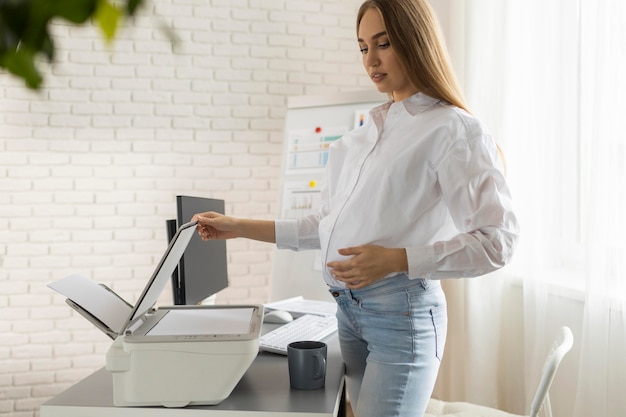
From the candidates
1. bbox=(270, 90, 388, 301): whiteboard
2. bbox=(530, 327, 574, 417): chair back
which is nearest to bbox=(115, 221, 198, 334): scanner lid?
bbox=(530, 327, 574, 417): chair back

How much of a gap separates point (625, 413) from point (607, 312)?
31cm

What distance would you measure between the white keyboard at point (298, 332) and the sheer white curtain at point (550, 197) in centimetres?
86

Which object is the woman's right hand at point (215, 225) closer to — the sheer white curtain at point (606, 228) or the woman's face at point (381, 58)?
the woman's face at point (381, 58)

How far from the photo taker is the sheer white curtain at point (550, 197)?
6.45 ft

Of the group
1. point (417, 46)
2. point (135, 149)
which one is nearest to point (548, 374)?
point (417, 46)

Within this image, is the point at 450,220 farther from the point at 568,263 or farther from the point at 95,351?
the point at 95,351

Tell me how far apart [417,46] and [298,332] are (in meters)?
0.90

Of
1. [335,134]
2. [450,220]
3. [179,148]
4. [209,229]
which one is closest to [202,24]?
[179,148]

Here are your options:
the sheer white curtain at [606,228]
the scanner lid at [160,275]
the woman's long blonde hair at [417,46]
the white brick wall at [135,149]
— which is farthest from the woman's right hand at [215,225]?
the white brick wall at [135,149]

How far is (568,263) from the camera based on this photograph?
2445 millimetres

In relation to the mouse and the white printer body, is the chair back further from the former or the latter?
the mouse

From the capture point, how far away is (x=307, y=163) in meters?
3.22

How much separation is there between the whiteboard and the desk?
5.43 ft

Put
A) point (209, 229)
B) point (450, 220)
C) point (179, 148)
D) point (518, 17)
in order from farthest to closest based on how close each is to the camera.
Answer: point (179, 148), point (518, 17), point (209, 229), point (450, 220)
